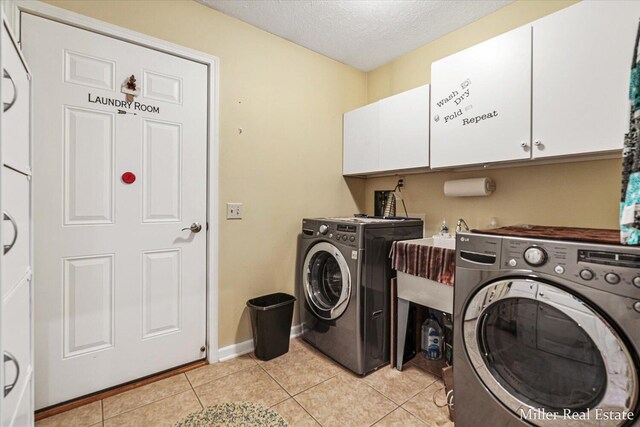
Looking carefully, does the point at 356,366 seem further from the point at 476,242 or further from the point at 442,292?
the point at 476,242

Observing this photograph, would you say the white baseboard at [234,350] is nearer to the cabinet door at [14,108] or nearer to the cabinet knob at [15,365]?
the cabinet knob at [15,365]

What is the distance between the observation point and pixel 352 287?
6.23 ft

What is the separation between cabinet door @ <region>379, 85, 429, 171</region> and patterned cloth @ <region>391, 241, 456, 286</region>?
643 mm

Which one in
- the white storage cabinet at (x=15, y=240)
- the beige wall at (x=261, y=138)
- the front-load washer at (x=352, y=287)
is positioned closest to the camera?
the white storage cabinet at (x=15, y=240)

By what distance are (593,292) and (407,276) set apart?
0.95 metres

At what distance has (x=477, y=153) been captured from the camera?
5.83 feet

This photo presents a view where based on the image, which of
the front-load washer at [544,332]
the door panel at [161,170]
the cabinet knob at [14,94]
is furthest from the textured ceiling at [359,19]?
the front-load washer at [544,332]

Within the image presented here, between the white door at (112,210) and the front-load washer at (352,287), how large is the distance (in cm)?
81

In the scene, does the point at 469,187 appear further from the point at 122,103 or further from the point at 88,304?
the point at 88,304

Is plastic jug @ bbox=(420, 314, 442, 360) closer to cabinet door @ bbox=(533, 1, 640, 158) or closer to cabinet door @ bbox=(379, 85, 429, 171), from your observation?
cabinet door @ bbox=(379, 85, 429, 171)

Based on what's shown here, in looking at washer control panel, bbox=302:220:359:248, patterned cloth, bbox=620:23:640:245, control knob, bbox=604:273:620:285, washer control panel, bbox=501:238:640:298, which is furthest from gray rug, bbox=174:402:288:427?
patterned cloth, bbox=620:23:640:245

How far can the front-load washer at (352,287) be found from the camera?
1.88 m

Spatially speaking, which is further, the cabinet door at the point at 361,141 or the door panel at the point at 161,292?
the cabinet door at the point at 361,141
